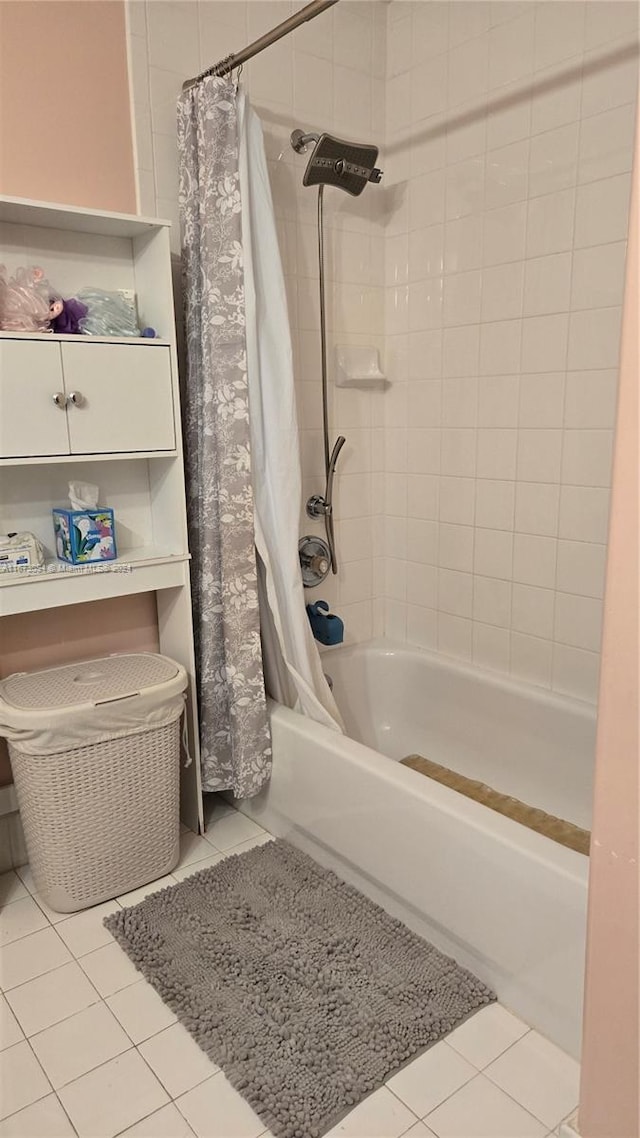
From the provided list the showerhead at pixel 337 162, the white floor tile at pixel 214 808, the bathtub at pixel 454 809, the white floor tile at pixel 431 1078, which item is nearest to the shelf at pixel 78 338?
the showerhead at pixel 337 162

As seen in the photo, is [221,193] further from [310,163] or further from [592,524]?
[592,524]

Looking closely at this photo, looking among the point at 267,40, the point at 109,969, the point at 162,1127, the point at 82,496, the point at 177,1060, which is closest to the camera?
the point at 162,1127

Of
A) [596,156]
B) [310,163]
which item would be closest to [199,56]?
[310,163]

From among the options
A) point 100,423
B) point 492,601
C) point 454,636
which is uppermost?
point 100,423

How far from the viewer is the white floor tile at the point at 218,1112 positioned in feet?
4.34

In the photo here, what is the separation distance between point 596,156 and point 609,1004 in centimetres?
198

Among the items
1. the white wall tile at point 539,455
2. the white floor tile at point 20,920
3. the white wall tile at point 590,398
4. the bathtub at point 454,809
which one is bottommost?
the white floor tile at point 20,920

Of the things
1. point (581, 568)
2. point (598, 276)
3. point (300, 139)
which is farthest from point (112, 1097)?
point (300, 139)

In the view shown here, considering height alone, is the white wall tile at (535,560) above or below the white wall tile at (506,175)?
below

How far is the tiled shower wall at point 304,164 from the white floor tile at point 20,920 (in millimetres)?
1227

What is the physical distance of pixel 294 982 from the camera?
1.63m

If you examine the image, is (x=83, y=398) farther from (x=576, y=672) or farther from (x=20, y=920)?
(x=576, y=672)

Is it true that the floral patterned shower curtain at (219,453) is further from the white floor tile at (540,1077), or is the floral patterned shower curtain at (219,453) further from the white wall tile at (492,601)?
the white floor tile at (540,1077)

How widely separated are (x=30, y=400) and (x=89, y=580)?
45cm
